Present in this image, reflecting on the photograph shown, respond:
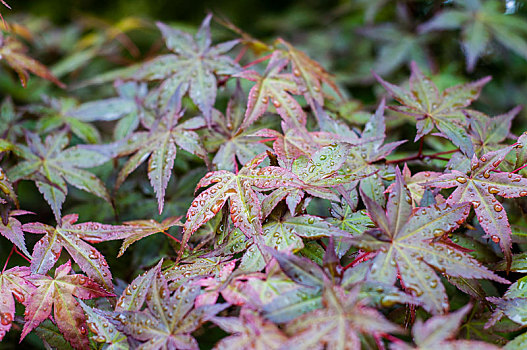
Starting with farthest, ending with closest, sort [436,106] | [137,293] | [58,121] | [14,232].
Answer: [58,121], [436,106], [14,232], [137,293]

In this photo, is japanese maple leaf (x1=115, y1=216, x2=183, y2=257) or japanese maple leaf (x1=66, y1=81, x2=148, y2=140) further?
japanese maple leaf (x1=66, y1=81, x2=148, y2=140)

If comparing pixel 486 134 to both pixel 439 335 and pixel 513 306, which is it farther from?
pixel 439 335

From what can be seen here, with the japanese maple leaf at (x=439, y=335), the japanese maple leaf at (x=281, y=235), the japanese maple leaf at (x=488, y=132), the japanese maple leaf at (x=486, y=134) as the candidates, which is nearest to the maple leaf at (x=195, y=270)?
the japanese maple leaf at (x=281, y=235)

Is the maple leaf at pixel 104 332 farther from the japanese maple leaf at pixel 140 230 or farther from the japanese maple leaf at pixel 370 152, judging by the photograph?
the japanese maple leaf at pixel 370 152

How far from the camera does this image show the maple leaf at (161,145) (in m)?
1.12

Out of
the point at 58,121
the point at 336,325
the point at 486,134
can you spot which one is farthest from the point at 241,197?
the point at 58,121

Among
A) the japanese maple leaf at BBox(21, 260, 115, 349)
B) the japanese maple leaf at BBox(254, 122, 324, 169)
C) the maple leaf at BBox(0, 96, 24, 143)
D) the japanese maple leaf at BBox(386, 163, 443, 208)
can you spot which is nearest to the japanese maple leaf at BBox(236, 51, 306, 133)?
the japanese maple leaf at BBox(254, 122, 324, 169)

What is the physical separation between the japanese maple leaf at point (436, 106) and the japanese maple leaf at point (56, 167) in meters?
0.91

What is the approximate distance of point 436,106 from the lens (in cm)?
124

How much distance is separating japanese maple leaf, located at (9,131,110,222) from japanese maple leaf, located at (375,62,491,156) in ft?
2.98

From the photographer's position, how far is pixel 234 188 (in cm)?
98

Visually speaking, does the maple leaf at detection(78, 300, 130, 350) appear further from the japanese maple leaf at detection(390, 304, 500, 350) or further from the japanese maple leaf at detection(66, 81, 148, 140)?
the japanese maple leaf at detection(66, 81, 148, 140)

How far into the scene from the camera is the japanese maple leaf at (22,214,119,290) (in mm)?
992

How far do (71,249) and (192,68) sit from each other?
→ 0.67m
